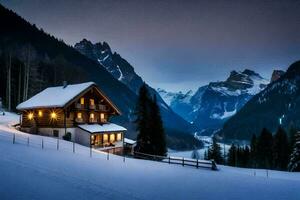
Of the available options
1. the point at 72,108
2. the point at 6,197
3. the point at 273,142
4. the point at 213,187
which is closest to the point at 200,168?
the point at 213,187

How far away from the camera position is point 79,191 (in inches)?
615

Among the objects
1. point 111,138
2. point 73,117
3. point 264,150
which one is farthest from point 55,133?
point 264,150

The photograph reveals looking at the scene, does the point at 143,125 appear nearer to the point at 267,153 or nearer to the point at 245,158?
the point at 267,153

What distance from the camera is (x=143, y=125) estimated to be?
52.8m

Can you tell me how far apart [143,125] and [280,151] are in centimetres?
4551

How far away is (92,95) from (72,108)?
5984mm

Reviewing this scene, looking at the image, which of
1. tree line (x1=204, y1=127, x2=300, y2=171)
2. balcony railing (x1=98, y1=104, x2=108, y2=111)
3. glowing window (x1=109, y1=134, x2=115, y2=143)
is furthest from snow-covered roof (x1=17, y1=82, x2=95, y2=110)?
tree line (x1=204, y1=127, x2=300, y2=171)

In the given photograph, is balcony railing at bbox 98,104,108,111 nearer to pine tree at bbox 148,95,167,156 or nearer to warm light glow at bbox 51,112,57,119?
warm light glow at bbox 51,112,57,119

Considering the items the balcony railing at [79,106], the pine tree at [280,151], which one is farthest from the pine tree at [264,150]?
the balcony railing at [79,106]

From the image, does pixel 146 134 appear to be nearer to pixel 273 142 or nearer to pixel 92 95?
pixel 92 95

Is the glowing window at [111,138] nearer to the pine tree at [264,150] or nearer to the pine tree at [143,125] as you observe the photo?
the pine tree at [143,125]

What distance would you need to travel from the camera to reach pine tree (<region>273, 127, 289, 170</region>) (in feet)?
242

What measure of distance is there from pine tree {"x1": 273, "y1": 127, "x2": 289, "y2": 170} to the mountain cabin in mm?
47326

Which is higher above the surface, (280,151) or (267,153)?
(280,151)
